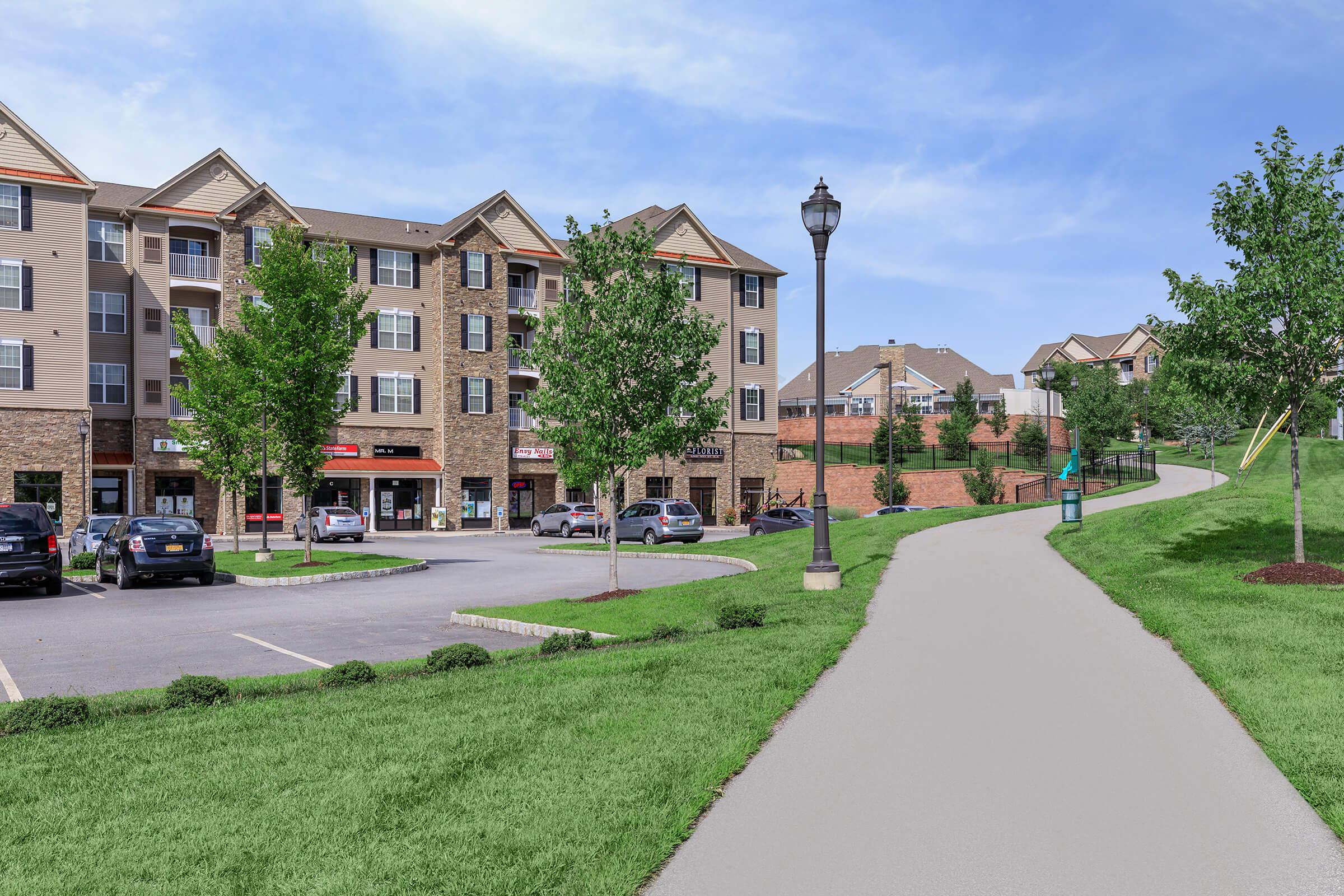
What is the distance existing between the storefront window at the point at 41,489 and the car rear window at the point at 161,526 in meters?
22.9

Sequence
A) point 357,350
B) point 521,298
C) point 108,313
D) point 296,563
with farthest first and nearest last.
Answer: point 521,298
point 357,350
point 108,313
point 296,563

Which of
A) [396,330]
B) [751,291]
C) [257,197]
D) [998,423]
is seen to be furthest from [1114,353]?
[257,197]

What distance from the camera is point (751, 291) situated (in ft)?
196

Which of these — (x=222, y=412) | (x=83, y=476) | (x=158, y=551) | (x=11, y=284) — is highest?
(x=11, y=284)

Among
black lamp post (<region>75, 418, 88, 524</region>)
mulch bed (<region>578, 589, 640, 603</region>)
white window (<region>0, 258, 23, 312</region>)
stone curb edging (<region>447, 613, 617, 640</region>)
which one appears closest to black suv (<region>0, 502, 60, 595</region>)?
stone curb edging (<region>447, 613, 617, 640</region>)

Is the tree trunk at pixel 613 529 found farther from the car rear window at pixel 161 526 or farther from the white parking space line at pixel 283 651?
the car rear window at pixel 161 526

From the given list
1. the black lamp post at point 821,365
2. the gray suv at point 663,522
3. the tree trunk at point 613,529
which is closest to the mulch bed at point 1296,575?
the black lamp post at point 821,365

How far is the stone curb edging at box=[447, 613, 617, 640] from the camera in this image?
13.3 metres

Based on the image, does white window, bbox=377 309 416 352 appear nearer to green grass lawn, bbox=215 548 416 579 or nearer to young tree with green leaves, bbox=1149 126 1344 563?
green grass lawn, bbox=215 548 416 579

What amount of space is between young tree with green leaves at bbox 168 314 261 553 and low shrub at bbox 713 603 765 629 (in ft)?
63.2

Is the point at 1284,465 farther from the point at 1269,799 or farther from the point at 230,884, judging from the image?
the point at 230,884

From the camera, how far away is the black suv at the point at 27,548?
1872cm

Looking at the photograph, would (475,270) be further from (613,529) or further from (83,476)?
(613,529)

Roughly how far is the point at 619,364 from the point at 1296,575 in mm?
10591
